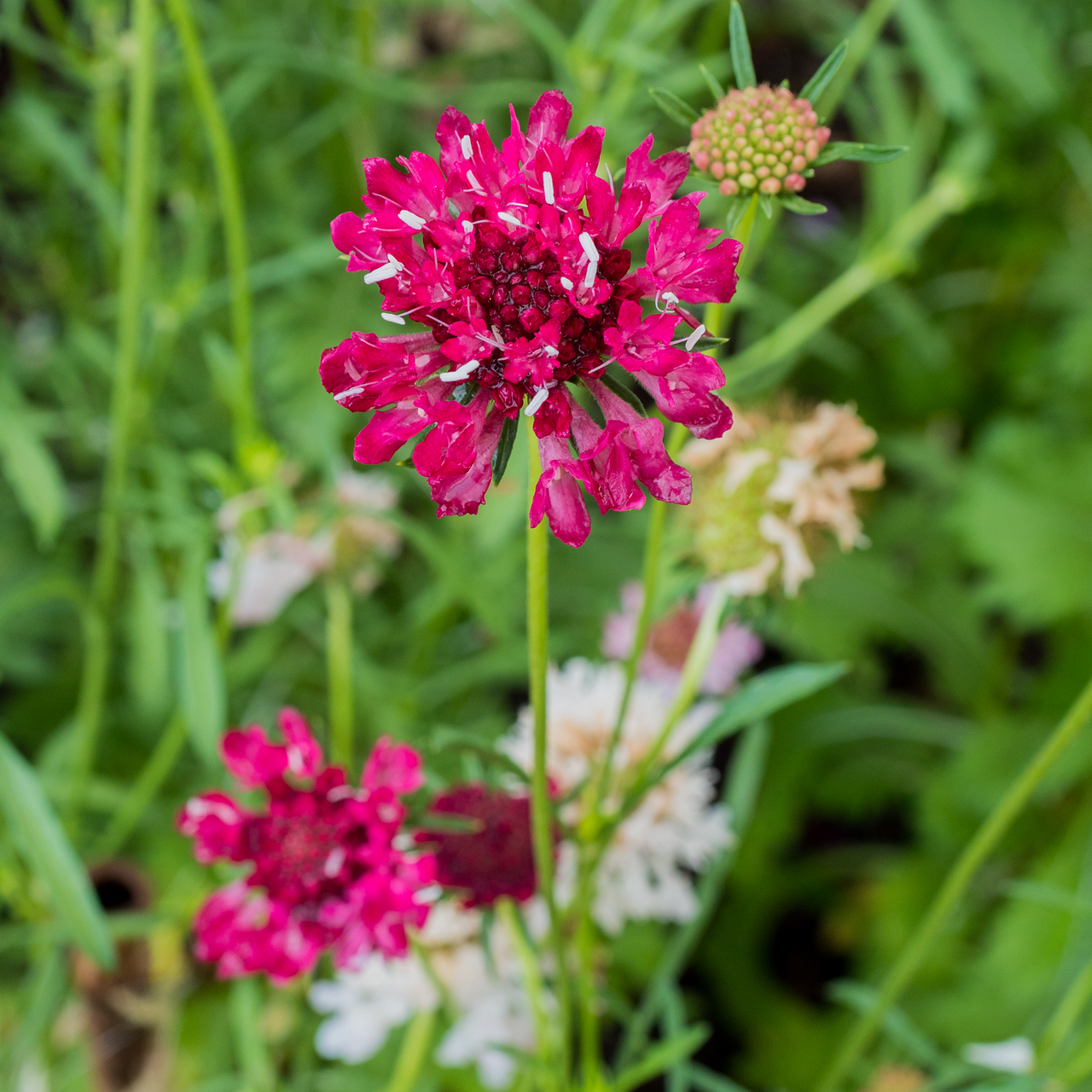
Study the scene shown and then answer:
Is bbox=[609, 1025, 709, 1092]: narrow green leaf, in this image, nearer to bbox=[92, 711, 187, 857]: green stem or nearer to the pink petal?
the pink petal

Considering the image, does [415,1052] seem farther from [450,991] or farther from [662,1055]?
[662,1055]

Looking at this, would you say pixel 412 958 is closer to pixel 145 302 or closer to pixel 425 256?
pixel 425 256

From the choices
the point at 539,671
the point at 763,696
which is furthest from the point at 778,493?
the point at 539,671

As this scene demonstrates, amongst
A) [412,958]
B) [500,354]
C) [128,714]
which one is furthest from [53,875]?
[128,714]

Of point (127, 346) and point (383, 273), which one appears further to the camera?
point (127, 346)

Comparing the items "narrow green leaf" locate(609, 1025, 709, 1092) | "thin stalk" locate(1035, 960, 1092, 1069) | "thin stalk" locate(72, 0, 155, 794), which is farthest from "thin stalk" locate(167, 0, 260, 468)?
"thin stalk" locate(1035, 960, 1092, 1069)
